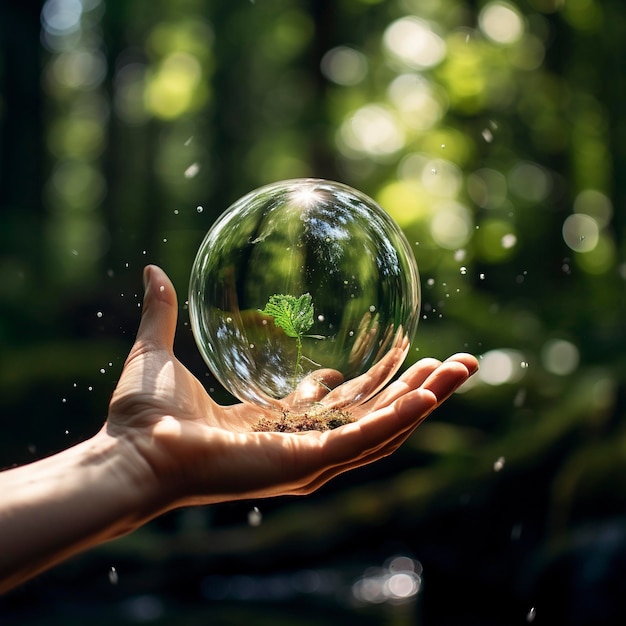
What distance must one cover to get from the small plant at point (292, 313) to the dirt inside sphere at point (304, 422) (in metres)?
0.32

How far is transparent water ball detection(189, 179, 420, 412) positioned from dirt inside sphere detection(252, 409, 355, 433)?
3 centimetres

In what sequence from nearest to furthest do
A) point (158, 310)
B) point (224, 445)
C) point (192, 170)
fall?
point (224, 445) → point (158, 310) → point (192, 170)

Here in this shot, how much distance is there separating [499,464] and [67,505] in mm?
5995

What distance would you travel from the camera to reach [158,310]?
2.90 meters

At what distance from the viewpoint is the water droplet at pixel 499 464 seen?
7613mm

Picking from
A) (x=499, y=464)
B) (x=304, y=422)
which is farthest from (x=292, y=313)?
(x=499, y=464)

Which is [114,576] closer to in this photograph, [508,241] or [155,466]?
[155,466]

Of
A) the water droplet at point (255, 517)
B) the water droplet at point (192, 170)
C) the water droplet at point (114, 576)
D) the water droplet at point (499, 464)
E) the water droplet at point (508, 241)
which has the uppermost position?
the water droplet at point (192, 170)

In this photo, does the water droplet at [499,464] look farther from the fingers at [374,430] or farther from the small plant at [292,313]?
the small plant at [292,313]

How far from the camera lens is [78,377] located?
9250 millimetres

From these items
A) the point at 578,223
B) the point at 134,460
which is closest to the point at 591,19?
the point at 578,223

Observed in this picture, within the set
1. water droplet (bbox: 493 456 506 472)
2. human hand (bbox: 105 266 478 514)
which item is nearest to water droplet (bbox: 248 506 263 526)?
water droplet (bbox: 493 456 506 472)

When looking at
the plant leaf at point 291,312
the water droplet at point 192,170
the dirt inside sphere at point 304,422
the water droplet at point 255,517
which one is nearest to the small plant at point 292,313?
the plant leaf at point 291,312

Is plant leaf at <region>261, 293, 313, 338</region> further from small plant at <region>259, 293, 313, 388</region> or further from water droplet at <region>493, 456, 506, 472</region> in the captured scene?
water droplet at <region>493, 456, 506, 472</region>
